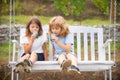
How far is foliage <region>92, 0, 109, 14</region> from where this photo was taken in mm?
5949

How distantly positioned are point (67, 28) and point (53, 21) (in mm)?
179

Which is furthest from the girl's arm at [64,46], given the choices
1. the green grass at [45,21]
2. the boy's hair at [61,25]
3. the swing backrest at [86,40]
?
the green grass at [45,21]

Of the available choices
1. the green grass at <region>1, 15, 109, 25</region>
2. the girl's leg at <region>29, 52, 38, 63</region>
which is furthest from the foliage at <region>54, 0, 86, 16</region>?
the girl's leg at <region>29, 52, 38, 63</region>

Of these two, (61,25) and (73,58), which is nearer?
(73,58)

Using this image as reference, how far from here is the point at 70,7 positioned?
587 centimetres

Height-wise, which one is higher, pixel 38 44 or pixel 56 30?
pixel 56 30

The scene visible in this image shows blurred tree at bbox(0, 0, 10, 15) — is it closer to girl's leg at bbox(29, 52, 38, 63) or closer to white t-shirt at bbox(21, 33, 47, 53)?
white t-shirt at bbox(21, 33, 47, 53)

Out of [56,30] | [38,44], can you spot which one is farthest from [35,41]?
[56,30]

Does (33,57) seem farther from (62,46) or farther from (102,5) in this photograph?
(102,5)

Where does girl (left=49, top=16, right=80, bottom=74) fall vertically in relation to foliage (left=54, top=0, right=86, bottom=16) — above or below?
below

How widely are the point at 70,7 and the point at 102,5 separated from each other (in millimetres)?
435

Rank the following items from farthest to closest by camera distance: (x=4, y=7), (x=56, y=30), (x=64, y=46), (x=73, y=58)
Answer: (x=4, y=7) → (x=56, y=30) → (x=64, y=46) → (x=73, y=58)

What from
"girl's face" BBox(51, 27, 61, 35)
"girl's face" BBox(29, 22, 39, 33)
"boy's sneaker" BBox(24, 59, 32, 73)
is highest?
"girl's face" BBox(29, 22, 39, 33)

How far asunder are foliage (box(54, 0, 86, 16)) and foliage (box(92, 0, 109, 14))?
22 cm
